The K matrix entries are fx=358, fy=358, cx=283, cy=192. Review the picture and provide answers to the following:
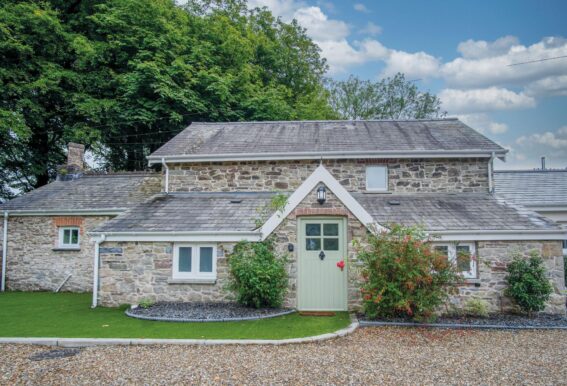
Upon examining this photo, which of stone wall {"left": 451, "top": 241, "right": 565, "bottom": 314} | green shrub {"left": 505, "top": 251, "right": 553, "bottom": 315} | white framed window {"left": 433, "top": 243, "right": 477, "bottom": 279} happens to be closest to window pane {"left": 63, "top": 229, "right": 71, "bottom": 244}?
white framed window {"left": 433, "top": 243, "right": 477, "bottom": 279}

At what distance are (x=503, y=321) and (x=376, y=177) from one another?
5864 mm

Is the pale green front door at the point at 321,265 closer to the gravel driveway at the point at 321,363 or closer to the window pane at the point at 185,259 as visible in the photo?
the gravel driveway at the point at 321,363

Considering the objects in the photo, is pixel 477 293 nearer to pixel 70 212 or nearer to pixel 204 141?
pixel 204 141

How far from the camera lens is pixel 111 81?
21141mm

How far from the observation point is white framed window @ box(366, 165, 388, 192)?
12820 mm

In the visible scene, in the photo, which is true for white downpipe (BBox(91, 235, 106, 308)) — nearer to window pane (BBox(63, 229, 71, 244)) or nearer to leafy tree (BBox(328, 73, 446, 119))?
window pane (BBox(63, 229, 71, 244))

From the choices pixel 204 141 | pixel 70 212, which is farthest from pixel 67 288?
pixel 204 141

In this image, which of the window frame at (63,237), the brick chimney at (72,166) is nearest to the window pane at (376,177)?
the window frame at (63,237)

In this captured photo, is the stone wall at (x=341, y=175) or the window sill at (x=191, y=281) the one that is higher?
the stone wall at (x=341, y=175)

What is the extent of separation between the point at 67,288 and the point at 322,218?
1111 cm

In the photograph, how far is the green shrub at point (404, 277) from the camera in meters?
8.34

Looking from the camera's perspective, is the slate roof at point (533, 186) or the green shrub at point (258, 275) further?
the slate roof at point (533, 186)

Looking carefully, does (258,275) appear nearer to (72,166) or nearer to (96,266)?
(96,266)

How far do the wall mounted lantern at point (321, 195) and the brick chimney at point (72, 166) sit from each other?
13.2 m
